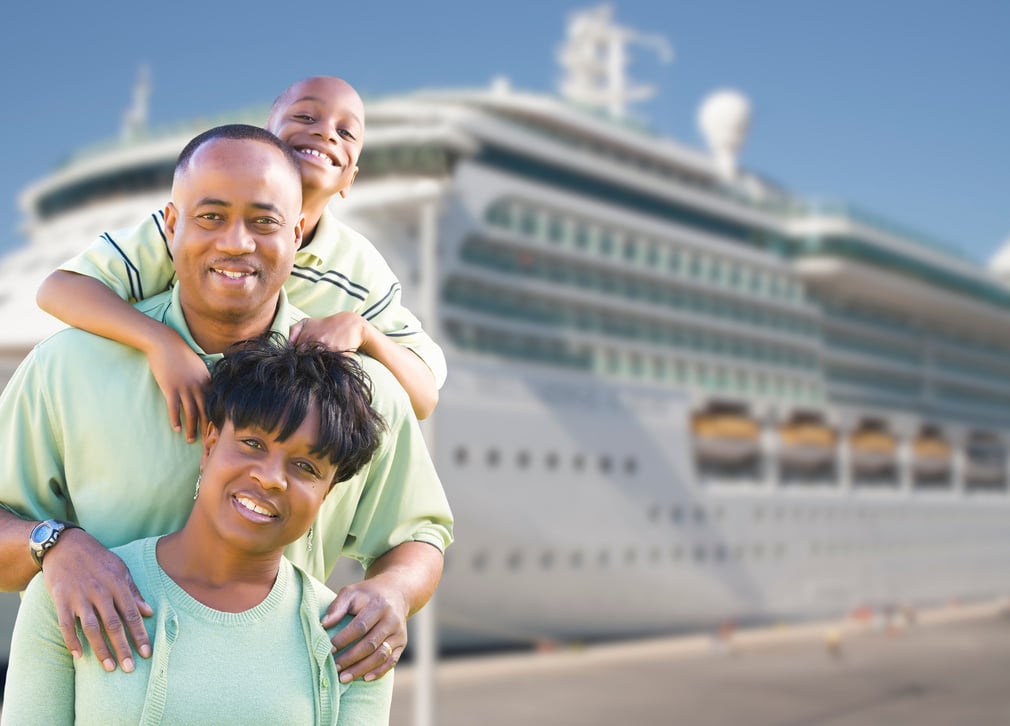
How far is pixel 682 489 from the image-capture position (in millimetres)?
18969

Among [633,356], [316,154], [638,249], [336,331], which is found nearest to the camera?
[336,331]

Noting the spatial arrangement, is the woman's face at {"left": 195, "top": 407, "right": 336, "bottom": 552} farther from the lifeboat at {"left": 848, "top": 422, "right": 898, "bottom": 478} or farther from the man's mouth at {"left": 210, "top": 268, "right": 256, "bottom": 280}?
the lifeboat at {"left": 848, "top": 422, "right": 898, "bottom": 478}

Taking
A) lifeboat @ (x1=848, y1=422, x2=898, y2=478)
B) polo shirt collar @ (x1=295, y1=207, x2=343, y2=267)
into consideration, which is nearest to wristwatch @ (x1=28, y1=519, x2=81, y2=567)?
polo shirt collar @ (x1=295, y1=207, x2=343, y2=267)

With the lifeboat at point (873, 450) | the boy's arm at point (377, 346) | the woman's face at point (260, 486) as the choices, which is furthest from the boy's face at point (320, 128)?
the lifeboat at point (873, 450)

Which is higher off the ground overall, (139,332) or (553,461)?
(553,461)

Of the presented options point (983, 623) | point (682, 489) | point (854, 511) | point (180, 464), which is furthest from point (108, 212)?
point (983, 623)

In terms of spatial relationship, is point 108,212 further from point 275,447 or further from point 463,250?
point 275,447

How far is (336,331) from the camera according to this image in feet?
4.78

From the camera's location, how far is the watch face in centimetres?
130

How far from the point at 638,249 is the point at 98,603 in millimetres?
19259

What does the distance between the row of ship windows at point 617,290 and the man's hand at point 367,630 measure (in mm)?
15805

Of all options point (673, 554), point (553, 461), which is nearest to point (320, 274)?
point (553, 461)

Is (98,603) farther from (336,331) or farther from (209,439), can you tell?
(336,331)

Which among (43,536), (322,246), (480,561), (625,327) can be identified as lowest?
(43,536)
